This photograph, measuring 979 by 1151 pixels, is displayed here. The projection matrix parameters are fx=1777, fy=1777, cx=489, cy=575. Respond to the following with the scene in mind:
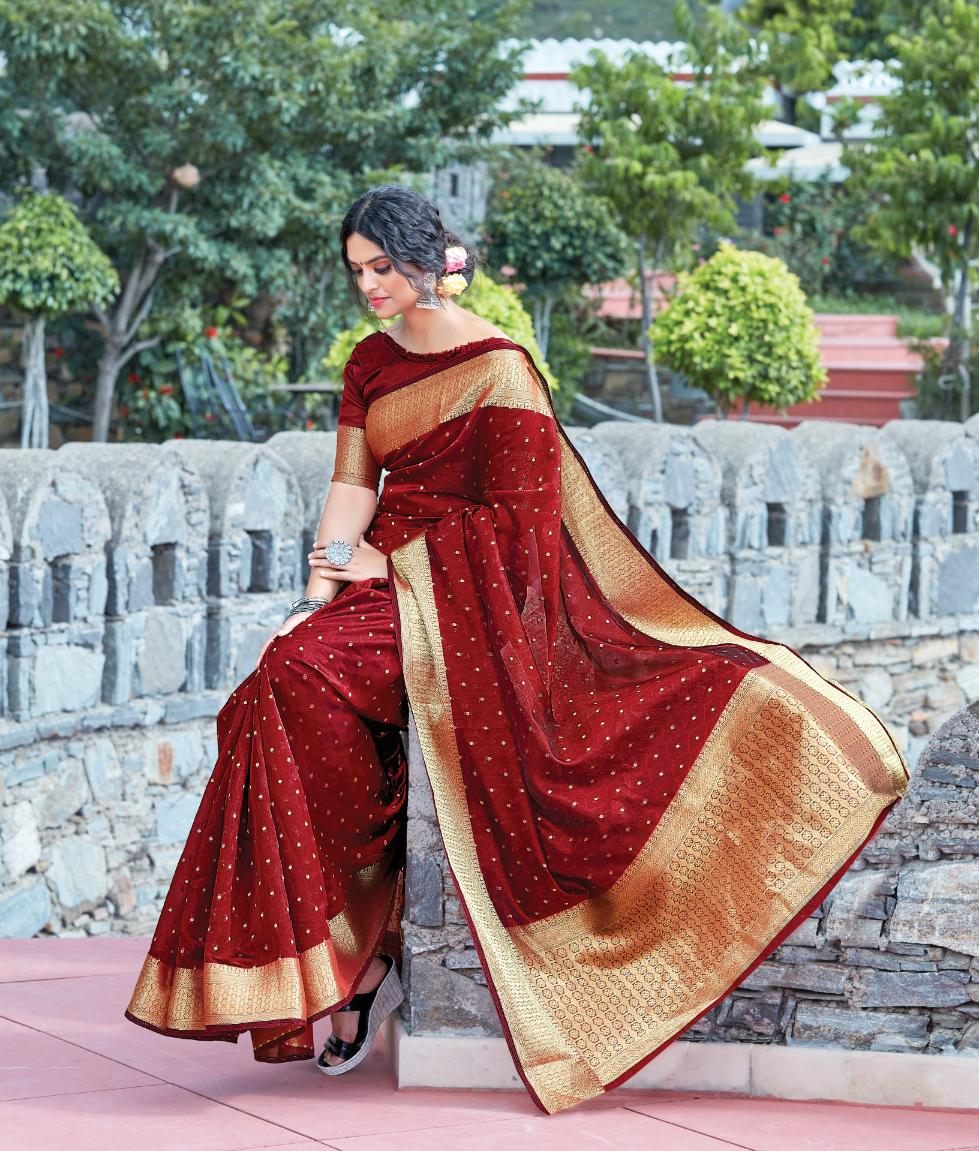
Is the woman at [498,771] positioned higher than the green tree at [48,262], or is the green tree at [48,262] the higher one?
the green tree at [48,262]

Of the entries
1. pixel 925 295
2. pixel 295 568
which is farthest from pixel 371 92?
pixel 925 295

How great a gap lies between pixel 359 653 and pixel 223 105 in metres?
7.93

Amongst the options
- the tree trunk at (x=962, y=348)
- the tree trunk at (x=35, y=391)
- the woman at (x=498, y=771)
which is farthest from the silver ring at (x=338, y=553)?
the tree trunk at (x=962, y=348)

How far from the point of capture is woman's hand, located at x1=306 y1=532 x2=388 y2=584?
10.2ft

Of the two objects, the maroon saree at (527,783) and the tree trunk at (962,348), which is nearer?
the maroon saree at (527,783)

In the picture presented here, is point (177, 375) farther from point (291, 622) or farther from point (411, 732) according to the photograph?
point (411, 732)

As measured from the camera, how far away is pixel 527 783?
287cm

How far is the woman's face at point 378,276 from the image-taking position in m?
2.98

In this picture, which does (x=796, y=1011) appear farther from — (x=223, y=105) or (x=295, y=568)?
(x=223, y=105)

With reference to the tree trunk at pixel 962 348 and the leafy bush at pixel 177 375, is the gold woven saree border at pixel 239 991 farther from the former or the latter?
the tree trunk at pixel 962 348

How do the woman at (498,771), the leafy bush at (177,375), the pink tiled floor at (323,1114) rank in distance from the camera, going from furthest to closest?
the leafy bush at (177,375), the woman at (498,771), the pink tiled floor at (323,1114)

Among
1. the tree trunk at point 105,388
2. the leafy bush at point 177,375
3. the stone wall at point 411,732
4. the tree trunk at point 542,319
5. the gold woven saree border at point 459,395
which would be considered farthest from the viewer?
the tree trunk at point 542,319

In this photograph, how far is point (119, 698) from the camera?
5.43 m

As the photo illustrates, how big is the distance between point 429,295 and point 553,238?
981cm
